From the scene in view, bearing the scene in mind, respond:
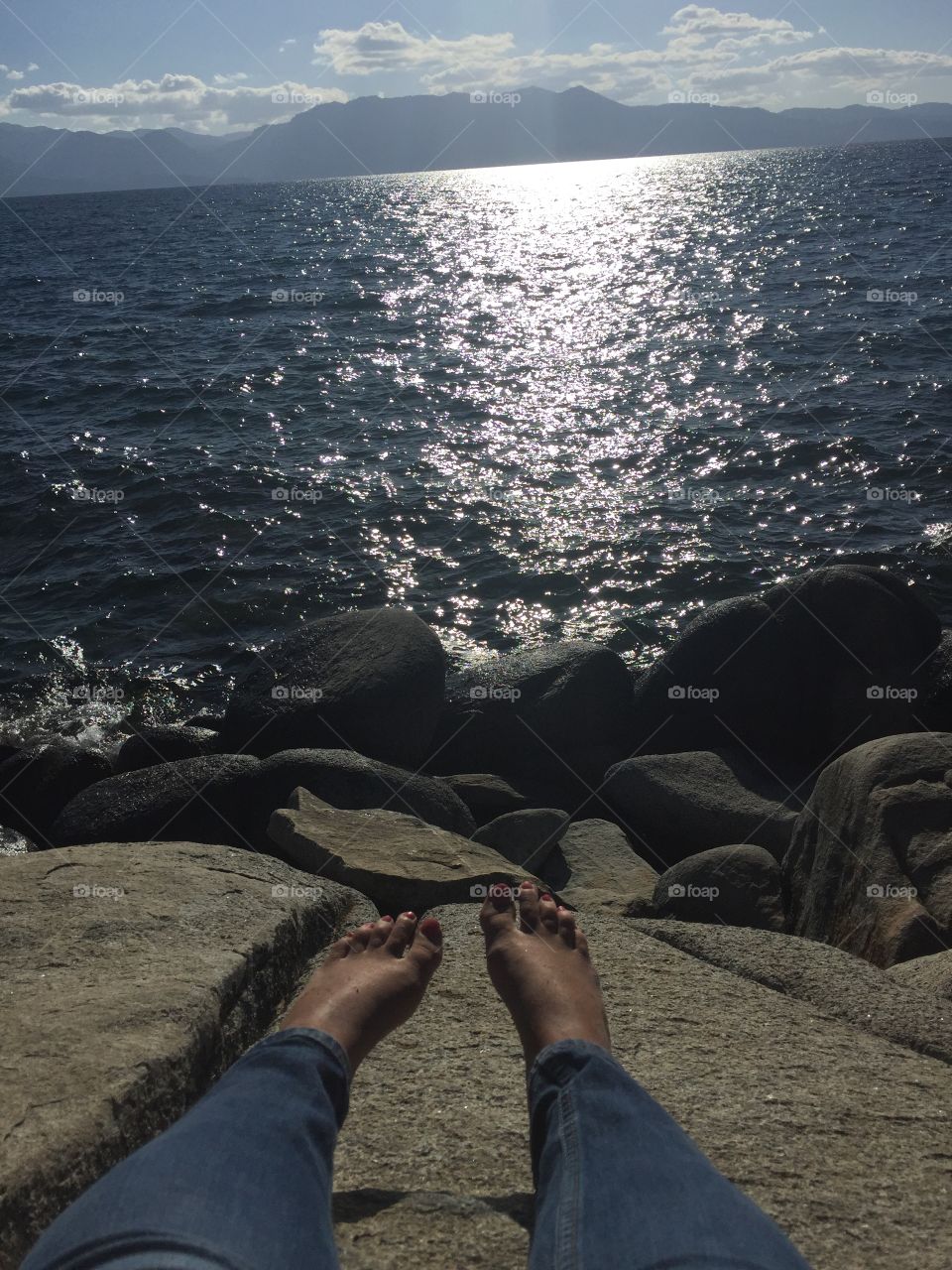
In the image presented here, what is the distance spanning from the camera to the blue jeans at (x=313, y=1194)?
1352 millimetres

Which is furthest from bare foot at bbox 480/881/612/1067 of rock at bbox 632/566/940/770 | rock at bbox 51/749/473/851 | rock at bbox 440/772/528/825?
rock at bbox 632/566/940/770

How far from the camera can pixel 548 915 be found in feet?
9.97

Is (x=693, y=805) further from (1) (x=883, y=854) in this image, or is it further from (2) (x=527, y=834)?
(1) (x=883, y=854)

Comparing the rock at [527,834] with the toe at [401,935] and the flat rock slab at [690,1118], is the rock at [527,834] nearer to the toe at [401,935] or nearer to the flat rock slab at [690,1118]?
the flat rock slab at [690,1118]

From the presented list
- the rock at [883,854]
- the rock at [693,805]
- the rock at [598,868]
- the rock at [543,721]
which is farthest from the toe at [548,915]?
the rock at [543,721]

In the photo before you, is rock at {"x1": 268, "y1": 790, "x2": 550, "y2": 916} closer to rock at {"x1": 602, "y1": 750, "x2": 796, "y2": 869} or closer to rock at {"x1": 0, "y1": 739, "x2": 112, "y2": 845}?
rock at {"x1": 602, "y1": 750, "x2": 796, "y2": 869}

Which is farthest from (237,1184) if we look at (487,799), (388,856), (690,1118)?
(487,799)

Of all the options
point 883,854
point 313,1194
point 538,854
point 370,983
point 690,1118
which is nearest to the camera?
point 313,1194

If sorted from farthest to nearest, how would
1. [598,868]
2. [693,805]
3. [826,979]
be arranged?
1. [693,805]
2. [598,868]
3. [826,979]

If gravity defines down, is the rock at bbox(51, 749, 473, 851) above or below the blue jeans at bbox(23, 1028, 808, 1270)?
below

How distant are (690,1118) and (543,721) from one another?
5.29 meters

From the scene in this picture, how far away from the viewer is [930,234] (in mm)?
28844

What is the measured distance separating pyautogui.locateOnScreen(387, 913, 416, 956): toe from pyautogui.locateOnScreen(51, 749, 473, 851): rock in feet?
9.95

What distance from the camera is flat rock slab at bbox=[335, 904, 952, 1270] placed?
1.92 meters
